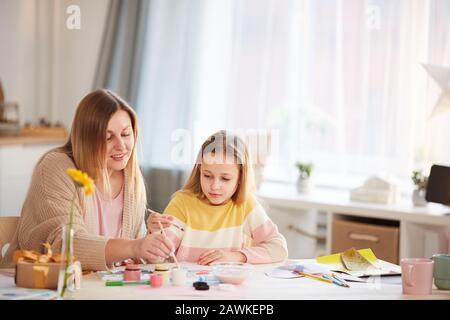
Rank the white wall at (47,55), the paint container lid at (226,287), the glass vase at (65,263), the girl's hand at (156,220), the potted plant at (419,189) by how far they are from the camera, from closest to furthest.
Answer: the glass vase at (65,263) < the paint container lid at (226,287) < the girl's hand at (156,220) < the potted plant at (419,189) < the white wall at (47,55)

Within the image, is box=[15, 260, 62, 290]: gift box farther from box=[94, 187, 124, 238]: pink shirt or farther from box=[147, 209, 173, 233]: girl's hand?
box=[94, 187, 124, 238]: pink shirt

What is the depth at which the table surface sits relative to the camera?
1642 millimetres

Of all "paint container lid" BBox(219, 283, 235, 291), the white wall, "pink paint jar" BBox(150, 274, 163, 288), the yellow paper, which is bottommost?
the yellow paper

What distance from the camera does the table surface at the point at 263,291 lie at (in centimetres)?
164

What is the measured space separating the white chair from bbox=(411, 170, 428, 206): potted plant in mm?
1768

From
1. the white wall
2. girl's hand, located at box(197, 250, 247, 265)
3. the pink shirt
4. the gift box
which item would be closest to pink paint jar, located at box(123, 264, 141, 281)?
the gift box

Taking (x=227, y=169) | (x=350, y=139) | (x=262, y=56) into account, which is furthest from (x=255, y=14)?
(x=227, y=169)

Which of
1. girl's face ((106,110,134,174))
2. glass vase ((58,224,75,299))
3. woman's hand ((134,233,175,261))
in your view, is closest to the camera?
glass vase ((58,224,75,299))

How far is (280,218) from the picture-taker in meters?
3.48

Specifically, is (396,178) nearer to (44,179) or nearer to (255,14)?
(255,14)

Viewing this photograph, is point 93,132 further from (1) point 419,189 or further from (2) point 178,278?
(1) point 419,189

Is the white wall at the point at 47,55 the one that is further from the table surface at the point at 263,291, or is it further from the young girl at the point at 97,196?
the table surface at the point at 263,291

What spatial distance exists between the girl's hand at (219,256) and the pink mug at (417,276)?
0.45m

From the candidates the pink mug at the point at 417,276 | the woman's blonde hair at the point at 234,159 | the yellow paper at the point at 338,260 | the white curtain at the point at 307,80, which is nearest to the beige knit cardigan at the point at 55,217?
the woman's blonde hair at the point at 234,159
